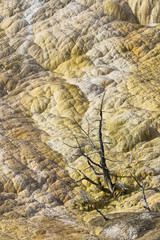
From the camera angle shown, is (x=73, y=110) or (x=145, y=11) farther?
(x=145, y=11)

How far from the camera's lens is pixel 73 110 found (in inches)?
637

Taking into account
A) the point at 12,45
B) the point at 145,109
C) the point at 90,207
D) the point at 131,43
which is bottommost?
the point at 90,207

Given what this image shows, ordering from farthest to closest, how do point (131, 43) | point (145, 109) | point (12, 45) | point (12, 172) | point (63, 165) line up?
point (12, 45)
point (131, 43)
point (145, 109)
point (63, 165)
point (12, 172)

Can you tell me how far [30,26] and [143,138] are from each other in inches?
462

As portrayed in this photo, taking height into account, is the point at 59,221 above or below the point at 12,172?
below

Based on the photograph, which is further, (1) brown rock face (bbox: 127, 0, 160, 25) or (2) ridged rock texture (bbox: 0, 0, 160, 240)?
(1) brown rock face (bbox: 127, 0, 160, 25)

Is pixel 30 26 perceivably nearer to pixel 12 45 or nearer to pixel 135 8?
pixel 12 45

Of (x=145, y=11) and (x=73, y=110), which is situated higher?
(x=145, y=11)

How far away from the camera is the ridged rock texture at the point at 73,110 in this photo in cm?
1023

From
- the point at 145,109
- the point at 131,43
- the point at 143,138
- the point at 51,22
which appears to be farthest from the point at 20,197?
the point at 51,22

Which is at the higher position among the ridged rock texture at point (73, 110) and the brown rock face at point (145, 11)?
the brown rock face at point (145, 11)

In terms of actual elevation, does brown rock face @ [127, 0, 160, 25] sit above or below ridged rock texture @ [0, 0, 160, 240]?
above

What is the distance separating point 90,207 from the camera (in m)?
11.1

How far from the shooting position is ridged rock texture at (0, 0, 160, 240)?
10227mm
